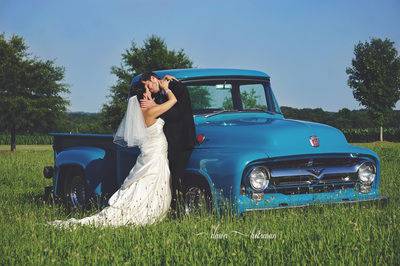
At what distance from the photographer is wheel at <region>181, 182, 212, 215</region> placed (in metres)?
6.81

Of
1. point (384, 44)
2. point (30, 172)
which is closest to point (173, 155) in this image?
point (30, 172)

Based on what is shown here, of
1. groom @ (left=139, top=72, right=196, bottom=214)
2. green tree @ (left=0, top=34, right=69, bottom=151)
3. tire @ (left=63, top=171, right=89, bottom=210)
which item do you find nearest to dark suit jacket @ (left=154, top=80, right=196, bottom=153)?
groom @ (left=139, top=72, right=196, bottom=214)

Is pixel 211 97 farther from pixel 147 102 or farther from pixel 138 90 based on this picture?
pixel 138 90

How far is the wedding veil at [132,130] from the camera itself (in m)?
7.63

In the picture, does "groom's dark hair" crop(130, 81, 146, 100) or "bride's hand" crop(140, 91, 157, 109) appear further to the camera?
"groom's dark hair" crop(130, 81, 146, 100)

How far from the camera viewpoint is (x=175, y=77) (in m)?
7.90

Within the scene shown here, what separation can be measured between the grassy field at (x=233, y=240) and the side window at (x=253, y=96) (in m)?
1.93

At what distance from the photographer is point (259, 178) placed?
21.4 ft

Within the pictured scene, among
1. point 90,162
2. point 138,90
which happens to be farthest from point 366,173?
point 90,162

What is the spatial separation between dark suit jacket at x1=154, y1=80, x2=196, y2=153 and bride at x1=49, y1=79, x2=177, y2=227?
0.25 feet

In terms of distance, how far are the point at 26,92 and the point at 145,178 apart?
42846 mm

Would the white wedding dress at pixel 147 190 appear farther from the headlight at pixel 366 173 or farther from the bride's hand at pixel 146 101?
the headlight at pixel 366 173

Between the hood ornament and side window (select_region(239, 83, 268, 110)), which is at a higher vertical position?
side window (select_region(239, 83, 268, 110))

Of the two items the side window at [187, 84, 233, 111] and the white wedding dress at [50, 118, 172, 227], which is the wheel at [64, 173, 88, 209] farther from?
the side window at [187, 84, 233, 111]
